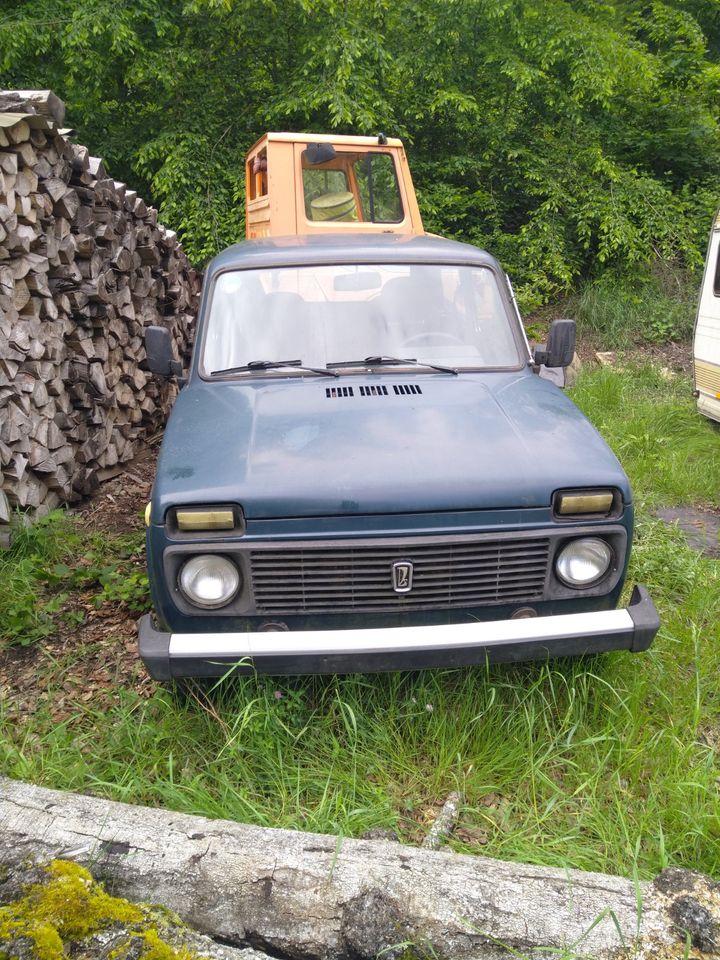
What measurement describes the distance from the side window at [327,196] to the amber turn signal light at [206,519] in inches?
208

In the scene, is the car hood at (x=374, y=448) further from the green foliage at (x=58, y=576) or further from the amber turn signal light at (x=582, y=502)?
the green foliage at (x=58, y=576)

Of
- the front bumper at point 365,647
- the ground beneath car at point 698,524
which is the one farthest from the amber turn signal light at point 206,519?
the ground beneath car at point 698,524

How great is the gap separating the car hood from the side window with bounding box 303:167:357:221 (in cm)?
450

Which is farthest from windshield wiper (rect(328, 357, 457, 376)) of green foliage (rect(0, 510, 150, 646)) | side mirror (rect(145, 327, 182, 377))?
green foliage (rect(0, 510, 150, 646))

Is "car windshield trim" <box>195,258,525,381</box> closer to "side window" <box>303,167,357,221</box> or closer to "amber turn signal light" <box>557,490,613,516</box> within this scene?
"amber turn signal light" <box>557,490,613,516</box>

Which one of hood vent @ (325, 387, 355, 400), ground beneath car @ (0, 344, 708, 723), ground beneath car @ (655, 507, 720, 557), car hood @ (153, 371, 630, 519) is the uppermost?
hood vent @ (325, 387, 355, 400)

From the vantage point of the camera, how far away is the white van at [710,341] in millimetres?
7215

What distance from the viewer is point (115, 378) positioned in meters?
6.01

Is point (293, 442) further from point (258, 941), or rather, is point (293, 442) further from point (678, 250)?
point (678, 250)

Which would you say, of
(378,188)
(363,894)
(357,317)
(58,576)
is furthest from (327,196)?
(363,894)

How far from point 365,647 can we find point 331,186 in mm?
6057

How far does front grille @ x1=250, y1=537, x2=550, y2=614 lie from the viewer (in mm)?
2688

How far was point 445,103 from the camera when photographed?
39.4 feet

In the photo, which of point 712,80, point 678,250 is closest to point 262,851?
point 678,250
